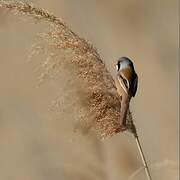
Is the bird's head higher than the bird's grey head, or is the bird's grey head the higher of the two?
the bird's grey head

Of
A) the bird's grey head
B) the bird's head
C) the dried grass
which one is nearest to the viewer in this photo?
the dried grass

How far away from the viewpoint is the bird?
97.2 inches

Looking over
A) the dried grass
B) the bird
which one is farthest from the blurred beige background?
the bird

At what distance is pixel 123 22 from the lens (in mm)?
4898

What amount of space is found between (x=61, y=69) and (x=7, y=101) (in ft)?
5.02

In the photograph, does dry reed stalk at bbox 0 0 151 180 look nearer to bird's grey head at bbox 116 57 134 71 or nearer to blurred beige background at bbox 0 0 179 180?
blurred beige background at bbox 0 0 179 180

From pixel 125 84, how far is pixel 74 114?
0.22 m

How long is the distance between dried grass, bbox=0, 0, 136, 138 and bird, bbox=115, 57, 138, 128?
0.06 feet

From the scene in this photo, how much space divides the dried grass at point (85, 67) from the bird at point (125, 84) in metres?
0.02

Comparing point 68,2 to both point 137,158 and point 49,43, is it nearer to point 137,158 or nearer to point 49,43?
point 137,158

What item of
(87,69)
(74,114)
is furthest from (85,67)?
(74,114)

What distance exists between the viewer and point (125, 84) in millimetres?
2584

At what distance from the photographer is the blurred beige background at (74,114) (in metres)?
3.08

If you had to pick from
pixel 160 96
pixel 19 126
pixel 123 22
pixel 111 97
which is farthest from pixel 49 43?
pixel 123 22
